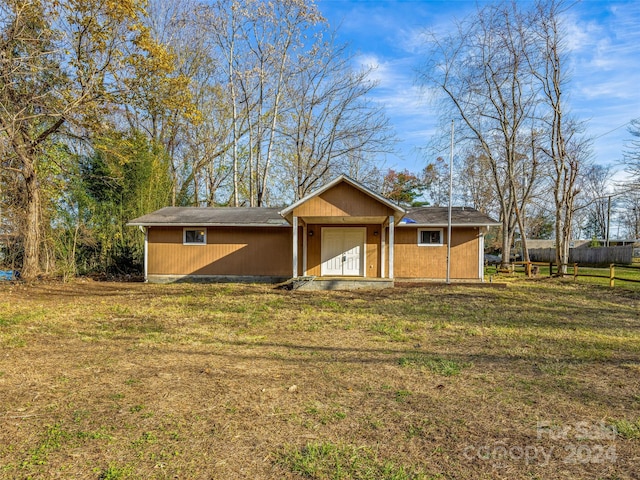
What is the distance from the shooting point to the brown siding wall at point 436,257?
589 inches

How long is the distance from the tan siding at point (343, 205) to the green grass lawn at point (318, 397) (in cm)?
532

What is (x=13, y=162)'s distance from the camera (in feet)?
43.2

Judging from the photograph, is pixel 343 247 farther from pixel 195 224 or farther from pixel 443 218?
pixel 195 224

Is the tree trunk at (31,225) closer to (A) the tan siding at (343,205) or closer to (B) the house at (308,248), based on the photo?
(B) the house at (308,248)

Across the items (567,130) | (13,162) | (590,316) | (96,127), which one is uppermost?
(567,130)

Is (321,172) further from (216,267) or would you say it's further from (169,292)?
(169,292)

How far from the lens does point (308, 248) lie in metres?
15.2

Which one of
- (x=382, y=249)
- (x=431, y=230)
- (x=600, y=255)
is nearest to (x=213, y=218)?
(x=382, y=249)

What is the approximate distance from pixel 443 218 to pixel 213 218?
9308 millimetres

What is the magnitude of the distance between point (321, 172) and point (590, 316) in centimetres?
1791

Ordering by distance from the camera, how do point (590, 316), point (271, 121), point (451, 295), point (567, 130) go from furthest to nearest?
point (271, 121) → point (567, 130) → point (451, 295) → point (590, 316)

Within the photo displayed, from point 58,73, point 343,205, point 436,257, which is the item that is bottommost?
point 436,257

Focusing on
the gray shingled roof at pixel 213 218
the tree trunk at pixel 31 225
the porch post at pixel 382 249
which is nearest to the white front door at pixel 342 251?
the porch post at pixel 382 249

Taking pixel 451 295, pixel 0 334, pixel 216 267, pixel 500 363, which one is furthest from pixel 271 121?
pixel 500 363
